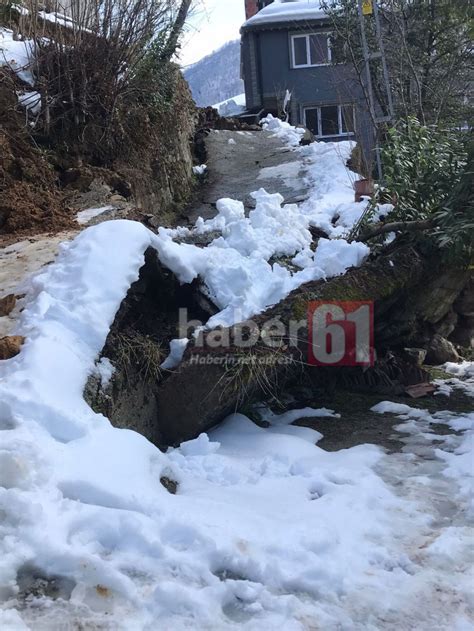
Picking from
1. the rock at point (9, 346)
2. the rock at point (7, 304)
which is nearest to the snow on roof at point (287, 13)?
the rock at point (7, 304)

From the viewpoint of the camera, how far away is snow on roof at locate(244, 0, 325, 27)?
59.0 ft

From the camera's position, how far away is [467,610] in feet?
7.36

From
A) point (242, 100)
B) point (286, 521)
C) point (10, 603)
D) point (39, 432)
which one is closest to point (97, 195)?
point (39, 432)

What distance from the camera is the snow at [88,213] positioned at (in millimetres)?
5614

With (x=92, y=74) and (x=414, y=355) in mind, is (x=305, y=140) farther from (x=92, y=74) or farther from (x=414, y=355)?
(x=414, y=355)

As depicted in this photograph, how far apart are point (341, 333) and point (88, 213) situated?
2.67m

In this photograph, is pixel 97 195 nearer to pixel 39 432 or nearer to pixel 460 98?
pixel 39 432

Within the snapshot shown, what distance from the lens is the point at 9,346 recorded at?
3.43 meters

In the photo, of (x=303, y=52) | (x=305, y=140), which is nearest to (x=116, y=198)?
(x=305, y=140)

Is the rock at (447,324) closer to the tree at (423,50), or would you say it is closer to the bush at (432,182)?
the bush at (432,182)

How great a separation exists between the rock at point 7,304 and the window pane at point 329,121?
16.1 meters

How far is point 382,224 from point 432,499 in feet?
9.92

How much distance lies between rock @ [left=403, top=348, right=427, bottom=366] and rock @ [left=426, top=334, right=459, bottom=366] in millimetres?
309

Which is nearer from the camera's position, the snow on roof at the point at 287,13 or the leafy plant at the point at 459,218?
the leafy plant at the point at 459,218
